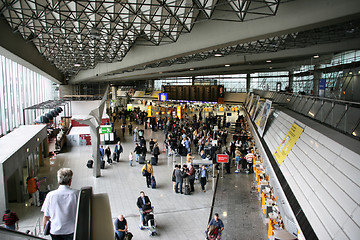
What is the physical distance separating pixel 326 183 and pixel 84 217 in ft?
11.8

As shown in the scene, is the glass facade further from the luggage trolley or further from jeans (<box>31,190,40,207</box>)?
the luggage trolley

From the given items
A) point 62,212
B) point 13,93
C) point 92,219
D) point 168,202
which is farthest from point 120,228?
point 13,93

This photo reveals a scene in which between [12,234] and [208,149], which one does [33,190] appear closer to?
[12,234]

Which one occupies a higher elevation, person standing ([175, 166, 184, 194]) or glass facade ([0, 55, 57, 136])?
glass facade ([0, 55, 57, 136])

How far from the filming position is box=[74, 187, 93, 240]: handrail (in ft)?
8.45

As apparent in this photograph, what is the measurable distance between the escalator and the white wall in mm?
2608

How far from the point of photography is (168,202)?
1234cm

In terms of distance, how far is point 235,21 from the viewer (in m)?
12.0

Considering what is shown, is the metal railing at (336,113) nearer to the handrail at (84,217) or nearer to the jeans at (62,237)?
the handrail at (84,217)

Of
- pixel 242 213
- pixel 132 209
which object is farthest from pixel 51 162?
pixel 242 213

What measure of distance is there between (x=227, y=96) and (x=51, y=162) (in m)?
27.8

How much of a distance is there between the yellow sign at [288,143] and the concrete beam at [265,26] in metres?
4.11

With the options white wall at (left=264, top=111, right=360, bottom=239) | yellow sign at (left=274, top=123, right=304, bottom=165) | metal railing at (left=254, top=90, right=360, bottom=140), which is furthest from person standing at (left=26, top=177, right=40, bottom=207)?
metal railing at (left=254, top=90, right=360, bottom=140)

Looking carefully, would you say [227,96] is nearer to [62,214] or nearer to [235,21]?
[235,21]
